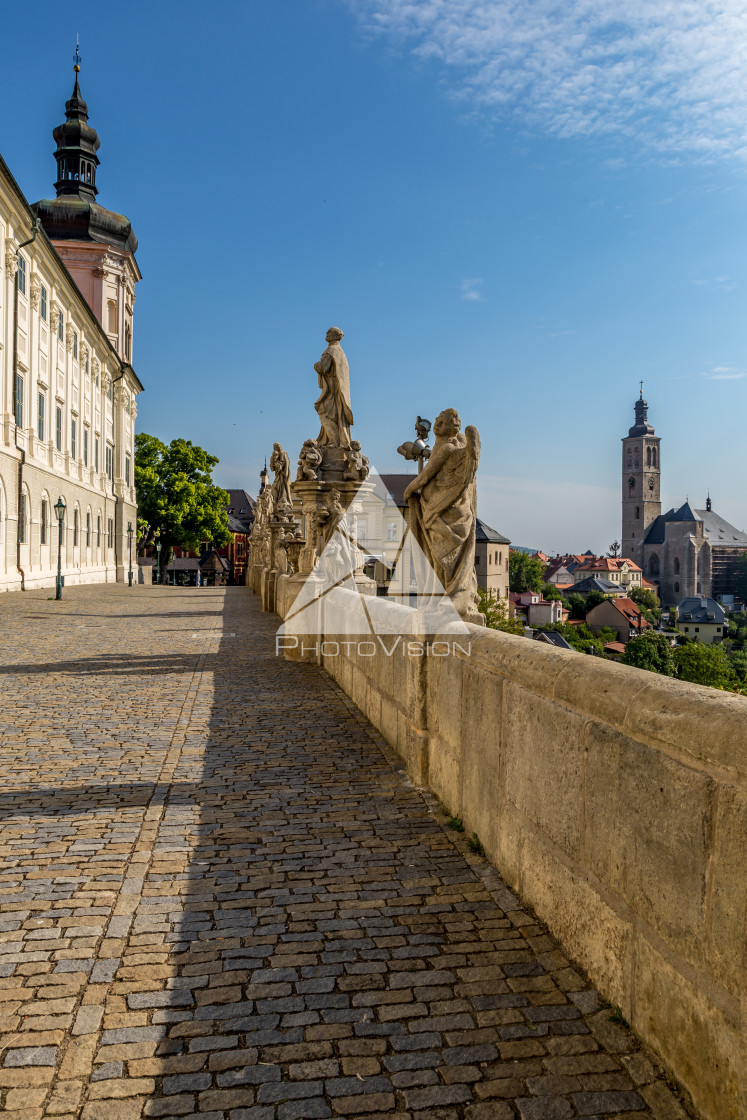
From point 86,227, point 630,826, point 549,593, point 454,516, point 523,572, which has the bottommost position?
point 549,593

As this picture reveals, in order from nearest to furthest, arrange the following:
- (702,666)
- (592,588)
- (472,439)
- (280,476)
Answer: (472,439) < (280,476) < (702,666) < (592,588)

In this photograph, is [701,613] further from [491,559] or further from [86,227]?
[86,227]

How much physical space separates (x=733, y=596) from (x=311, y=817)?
168m

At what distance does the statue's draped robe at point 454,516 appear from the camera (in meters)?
6.05

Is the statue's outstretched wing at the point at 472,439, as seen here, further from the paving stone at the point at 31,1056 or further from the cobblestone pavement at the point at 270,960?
the paving stone at the point at 31,1056

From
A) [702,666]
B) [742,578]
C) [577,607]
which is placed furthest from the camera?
[742,578]

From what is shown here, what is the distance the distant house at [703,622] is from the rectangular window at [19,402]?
97.3m

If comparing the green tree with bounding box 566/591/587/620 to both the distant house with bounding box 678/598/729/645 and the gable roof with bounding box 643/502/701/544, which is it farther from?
the gable roof with bounding box 643/502/701/544

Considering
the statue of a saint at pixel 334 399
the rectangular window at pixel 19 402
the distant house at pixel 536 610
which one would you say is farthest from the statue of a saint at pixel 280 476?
the distant house at pixel 536 610

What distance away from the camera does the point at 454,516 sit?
6207 millimetres

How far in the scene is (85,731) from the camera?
7438 millimetres

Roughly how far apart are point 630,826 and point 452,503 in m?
3.65

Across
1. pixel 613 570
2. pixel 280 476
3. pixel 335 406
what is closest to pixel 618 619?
pixel 613 570

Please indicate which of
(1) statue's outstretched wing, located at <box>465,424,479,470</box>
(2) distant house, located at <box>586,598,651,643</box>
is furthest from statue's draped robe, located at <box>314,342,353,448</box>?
(2) distant house, located at <box>586,598,651,643</box>
